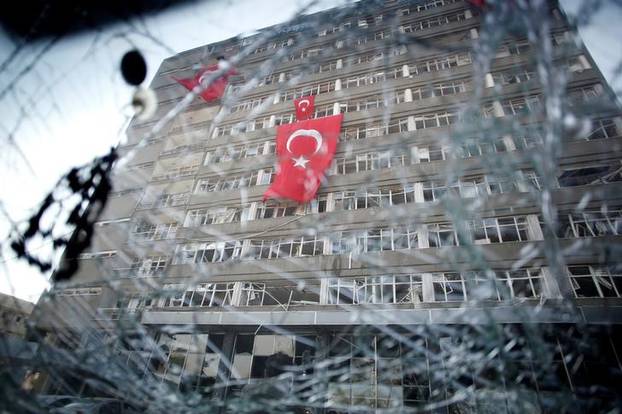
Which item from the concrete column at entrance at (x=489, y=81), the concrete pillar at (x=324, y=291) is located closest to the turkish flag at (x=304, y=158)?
the concrete pillar at (x=324, y=291)

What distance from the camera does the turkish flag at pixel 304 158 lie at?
15195mm

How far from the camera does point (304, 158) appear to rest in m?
15.9

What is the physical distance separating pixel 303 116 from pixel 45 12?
Result: 16977 mm

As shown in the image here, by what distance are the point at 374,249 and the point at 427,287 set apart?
2.69 metres

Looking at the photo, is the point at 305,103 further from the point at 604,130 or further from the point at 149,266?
the point at 604,130

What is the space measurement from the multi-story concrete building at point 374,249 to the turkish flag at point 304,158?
4.46ft

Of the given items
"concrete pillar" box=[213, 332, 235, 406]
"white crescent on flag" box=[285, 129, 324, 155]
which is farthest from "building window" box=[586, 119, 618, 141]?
"concrete pillar" box=[213, 332, 235, 406]

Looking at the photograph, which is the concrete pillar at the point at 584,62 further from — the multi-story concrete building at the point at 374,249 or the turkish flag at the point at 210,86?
the turkish flag at the point at 210,86

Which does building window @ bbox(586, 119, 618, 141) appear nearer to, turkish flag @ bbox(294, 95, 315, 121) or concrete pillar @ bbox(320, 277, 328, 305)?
concrete pillar @ bbox(320, 277, 328, 305)

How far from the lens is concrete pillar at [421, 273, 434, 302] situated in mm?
11781

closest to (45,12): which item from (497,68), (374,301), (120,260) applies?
(374,301)

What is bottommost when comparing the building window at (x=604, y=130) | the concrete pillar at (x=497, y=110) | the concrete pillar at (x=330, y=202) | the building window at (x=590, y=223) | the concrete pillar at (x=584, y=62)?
the building window at (x=590, y=223)

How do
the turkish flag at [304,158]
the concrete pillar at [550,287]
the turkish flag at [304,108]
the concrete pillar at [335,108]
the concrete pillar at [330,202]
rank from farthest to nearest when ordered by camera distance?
1. the concrete pillar at [335,108]
2. the turkish flag at [304,108]
3. the concrete pillar at [330,202]
4. the turkish flag at [304,158]
5. the concrete pillar at [550,287]

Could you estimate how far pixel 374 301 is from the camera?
481 inches
